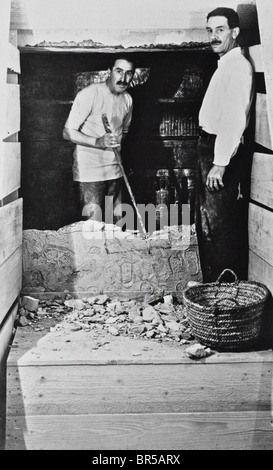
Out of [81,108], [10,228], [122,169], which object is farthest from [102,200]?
[10,228]

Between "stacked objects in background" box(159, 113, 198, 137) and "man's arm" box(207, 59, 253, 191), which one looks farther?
"stacked objects in background" box(159, 113, 198, 137)

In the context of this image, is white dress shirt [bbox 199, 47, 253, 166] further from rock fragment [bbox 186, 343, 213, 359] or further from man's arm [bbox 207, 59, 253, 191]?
rock fragment [bbox 186, 343, 213, 359]

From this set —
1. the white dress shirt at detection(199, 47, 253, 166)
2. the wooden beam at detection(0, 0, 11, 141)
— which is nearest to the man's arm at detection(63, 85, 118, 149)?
the white dress shirt at detection(199, 47, 253, 166)

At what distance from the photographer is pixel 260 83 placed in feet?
12.3

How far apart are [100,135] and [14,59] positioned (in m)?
0.73

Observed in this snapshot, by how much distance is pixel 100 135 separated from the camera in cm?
408

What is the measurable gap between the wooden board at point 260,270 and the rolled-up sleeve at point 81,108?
1.38 metres

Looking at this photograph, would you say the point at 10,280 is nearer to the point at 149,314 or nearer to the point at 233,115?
the point at 149,314

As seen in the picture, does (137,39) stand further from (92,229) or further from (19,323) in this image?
(19,323)

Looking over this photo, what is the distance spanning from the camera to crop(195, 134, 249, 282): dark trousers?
12.8 feet

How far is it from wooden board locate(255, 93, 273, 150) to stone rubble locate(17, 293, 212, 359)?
118 centimetres

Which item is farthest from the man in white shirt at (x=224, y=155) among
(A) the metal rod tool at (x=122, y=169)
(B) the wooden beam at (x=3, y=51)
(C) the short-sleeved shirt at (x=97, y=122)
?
(B) the wooden beam at (x=3, y=51)

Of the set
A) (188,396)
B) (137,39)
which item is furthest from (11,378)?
(137,39)

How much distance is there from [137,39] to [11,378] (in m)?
2.16
